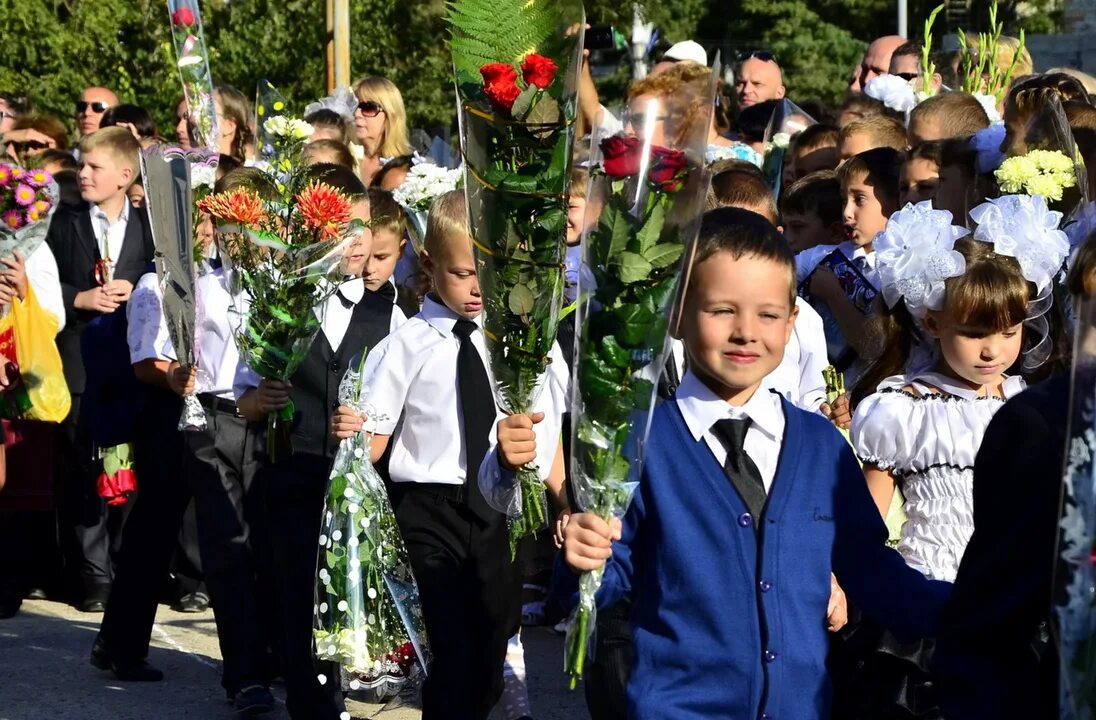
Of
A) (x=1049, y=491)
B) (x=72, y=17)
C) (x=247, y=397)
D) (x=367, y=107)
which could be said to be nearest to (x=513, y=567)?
(x=247, y=397)

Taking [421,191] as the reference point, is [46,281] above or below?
below

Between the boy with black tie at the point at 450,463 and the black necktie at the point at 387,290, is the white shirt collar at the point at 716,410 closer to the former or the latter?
the boy with black tie at the point at 450,463

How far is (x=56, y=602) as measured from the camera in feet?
30.7

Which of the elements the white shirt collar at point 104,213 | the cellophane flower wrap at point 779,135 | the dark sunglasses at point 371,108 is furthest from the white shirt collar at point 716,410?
the dark sunglasses at point 371,108

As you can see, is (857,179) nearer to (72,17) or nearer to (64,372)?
(64,372)

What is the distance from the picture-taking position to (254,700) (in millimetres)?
6586

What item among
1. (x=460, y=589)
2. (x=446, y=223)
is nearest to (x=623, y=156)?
(x=446, y=223)

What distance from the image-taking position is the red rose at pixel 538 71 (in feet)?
14.4

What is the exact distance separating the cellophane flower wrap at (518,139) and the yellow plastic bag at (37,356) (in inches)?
180

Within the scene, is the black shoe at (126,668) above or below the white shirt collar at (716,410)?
below

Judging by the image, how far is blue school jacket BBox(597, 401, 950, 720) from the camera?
3.67 metres

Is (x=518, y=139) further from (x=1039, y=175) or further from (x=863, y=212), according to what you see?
(x=863, y=212)

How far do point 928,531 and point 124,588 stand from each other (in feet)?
12.1

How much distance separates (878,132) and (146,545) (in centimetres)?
389
